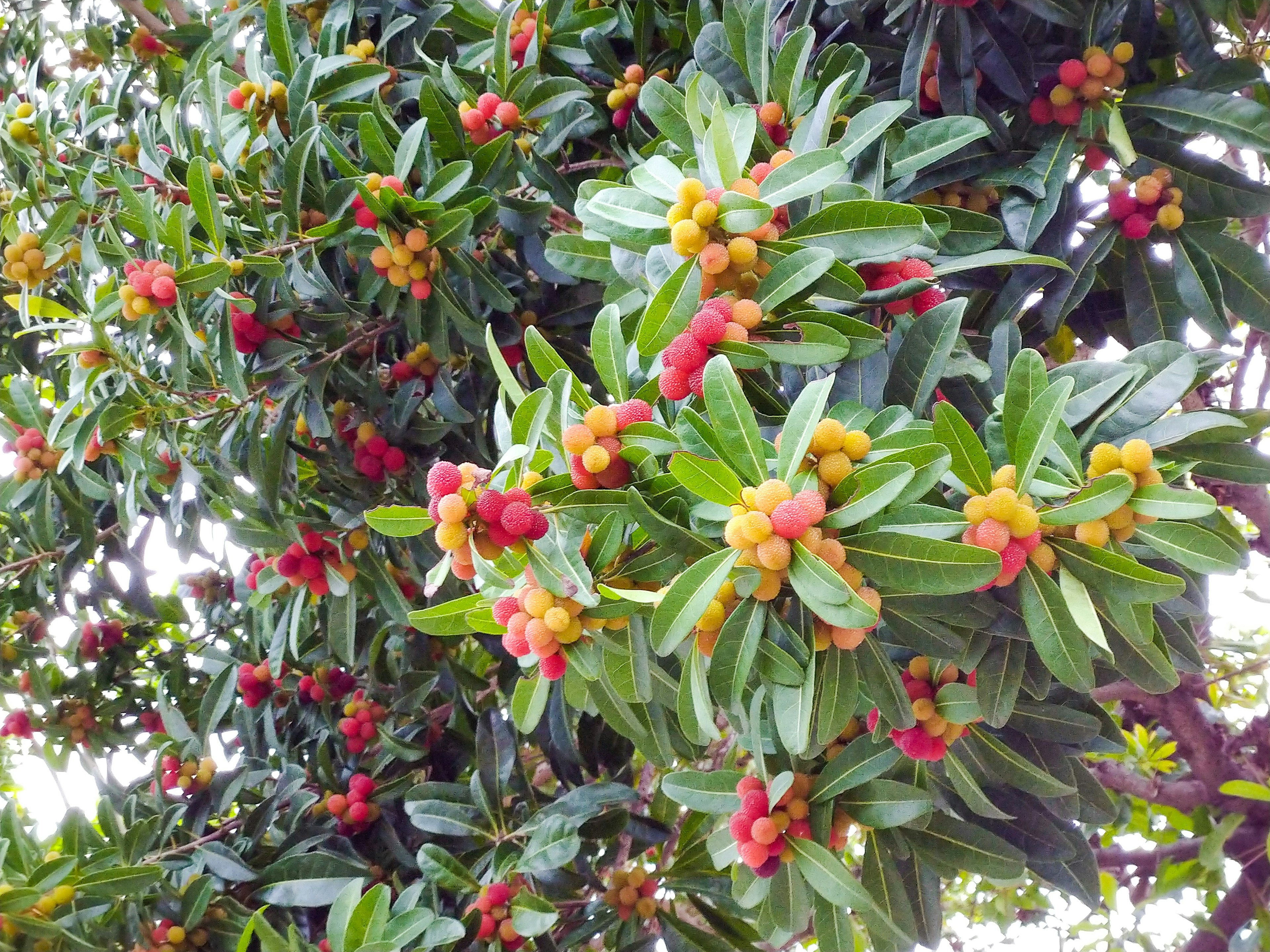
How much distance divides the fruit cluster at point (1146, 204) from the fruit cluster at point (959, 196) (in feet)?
0.61

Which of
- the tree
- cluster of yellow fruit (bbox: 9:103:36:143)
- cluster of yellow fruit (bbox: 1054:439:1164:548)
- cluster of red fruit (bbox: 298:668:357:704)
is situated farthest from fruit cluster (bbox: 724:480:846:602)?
cluster of yellow fruit (bbox: 9:103:36:143)

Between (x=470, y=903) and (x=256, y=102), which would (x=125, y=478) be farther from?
(x=470, y=903)

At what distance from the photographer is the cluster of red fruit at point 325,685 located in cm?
Result: 219

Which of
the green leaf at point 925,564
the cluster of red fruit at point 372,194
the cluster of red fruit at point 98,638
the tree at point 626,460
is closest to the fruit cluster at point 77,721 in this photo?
the tree at point 626,460

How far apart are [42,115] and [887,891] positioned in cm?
196

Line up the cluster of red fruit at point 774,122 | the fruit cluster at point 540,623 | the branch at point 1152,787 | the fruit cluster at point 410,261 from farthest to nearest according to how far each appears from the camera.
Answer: the branch at point 1152,787 → the fruit cluster at point 410,261 → the cluster of red fruit at point 774,122 → the fruit cluster at point 540,623

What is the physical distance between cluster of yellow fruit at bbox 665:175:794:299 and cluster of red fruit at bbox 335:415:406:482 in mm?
961

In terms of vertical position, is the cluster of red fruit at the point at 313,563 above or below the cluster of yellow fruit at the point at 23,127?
below

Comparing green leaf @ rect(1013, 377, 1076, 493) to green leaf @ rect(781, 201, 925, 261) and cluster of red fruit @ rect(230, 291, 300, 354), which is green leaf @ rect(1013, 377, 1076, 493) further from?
cluster of red fruit @ rect(230, 291, 300, 354)

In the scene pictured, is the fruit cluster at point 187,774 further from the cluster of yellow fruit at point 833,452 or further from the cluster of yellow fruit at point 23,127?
the cluster of yellow fruit at point 833,452

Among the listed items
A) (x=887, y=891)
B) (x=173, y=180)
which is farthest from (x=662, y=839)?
(x=173, y=180)

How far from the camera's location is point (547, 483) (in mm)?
1010

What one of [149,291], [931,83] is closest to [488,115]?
[149,291]

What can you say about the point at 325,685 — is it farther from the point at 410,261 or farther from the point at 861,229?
the point at 861,229
